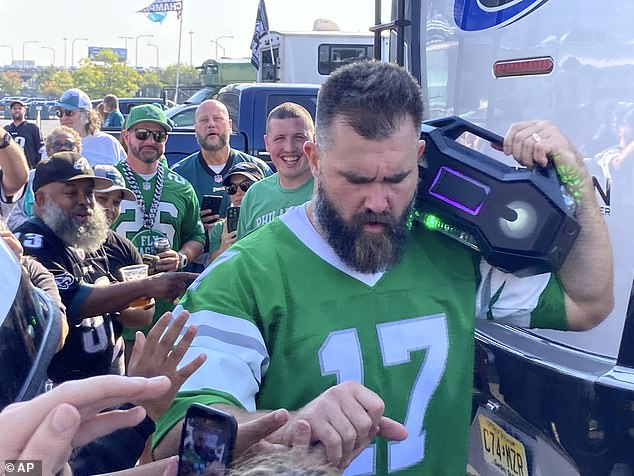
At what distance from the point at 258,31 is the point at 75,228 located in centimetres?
1275

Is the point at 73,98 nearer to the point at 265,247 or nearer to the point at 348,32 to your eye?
the point at 265,247

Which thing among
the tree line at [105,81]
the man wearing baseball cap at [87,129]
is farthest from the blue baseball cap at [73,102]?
the tree line at [105,81]

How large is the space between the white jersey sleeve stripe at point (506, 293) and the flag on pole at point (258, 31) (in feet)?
43.5

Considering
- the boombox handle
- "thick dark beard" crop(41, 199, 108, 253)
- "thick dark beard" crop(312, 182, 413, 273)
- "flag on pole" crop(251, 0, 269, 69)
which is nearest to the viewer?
"thick dark beard" crop(312, 182, 413, 273)

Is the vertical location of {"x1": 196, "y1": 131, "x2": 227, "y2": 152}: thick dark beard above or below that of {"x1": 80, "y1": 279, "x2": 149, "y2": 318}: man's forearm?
above

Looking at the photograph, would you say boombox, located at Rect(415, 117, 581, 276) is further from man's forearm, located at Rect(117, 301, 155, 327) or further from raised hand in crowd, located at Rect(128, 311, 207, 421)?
man's forearm, located at Rect(117, 301, 155, 327)

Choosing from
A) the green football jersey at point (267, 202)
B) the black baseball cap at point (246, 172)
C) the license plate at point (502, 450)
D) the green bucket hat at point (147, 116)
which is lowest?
the license plate at point (502, 450)

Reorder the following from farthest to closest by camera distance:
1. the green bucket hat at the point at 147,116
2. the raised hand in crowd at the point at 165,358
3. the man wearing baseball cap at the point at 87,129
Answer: the man wearing baseball cap at the point at 87,129 → the green bucket hat at the point at 147,116 → the raised hand in crowd at the point at 165,358

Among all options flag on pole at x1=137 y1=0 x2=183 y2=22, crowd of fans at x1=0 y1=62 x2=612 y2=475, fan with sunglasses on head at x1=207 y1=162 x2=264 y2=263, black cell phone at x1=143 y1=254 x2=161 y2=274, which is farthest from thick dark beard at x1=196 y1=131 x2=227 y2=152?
flag on pole at x1=137 y1=0 x2=183 y2=22

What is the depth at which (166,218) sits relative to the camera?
5254mm

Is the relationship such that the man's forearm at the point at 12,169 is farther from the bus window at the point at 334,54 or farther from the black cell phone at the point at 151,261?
the bus window at the point at 334,54

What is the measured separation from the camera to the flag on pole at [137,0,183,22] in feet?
119

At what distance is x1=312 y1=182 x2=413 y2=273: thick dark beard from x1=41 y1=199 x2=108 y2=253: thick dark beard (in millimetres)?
2029

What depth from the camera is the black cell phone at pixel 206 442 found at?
1.38 meters
